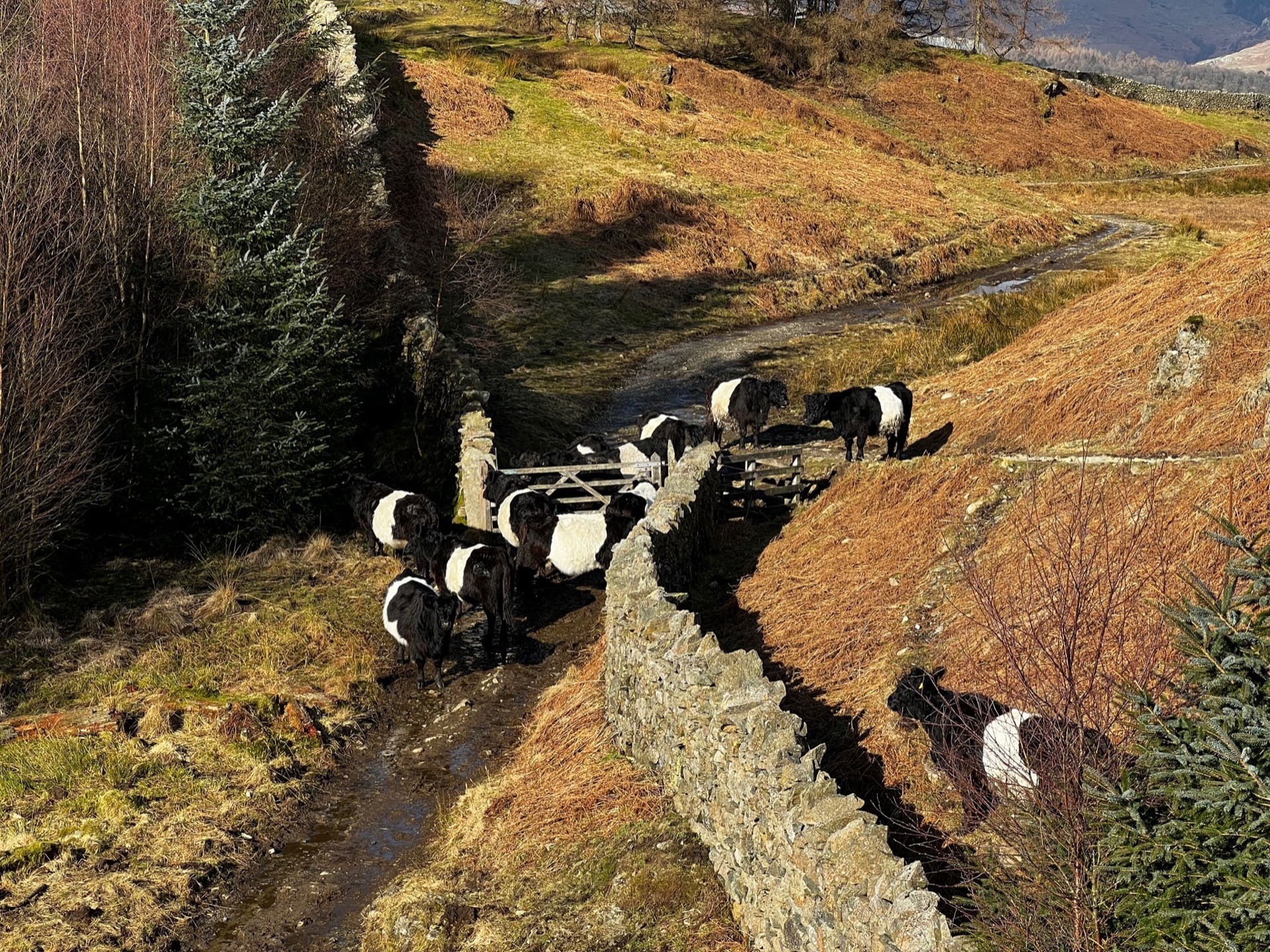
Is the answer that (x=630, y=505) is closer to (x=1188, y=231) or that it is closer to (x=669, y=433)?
Answer: (x=669, y=433)

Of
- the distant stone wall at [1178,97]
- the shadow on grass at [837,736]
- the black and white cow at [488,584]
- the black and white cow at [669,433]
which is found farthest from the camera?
the distant stone wall at [1178,97]

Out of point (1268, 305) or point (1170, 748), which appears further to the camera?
point (1268, 305)

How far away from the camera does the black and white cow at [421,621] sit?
46.0 ft

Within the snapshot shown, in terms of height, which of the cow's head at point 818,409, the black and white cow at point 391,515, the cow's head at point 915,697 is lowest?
the black and white cow at point 391,515

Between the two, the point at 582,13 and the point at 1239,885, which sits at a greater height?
the point at 582,13

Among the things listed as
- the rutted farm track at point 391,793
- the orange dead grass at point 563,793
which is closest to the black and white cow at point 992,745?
the orange dead grass at point 563,793

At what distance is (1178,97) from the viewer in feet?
249

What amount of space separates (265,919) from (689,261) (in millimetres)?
30181

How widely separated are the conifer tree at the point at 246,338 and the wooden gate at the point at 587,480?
11.6 ft

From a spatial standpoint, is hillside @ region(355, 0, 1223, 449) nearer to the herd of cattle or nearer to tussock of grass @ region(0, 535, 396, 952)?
the herd of cattle

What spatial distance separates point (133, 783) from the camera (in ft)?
39.2

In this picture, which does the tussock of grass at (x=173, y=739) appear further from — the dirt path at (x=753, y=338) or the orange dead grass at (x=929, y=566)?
the dirt path at (x=753, y=338)

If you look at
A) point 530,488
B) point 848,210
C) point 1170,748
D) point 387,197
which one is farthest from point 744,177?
point 1170,748

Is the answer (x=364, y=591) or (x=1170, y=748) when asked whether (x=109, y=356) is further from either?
(x=1170, y=748)
